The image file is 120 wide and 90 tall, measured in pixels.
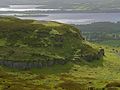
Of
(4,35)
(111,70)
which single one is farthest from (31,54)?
(111,70)

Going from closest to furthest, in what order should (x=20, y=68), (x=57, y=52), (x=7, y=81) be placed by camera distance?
(x=7, y=81)
(x=20, y=68)
(x=57, y=52)

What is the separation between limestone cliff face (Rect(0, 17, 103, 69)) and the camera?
425 feet

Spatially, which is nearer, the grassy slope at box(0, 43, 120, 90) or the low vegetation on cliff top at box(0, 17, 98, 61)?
the grassy slope at box(0, 43, 120, 90)

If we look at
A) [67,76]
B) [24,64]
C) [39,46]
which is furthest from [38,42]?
[67,76]

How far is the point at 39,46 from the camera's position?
13988cm

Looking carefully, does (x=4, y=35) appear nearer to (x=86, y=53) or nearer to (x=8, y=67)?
(x=8, y=67)

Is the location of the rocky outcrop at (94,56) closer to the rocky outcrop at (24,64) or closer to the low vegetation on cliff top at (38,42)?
the low vegetation on cliff top at (38,42)

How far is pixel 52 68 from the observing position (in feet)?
423

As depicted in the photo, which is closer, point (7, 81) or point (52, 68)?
point (7, 81)

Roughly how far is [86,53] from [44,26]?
66.5ft

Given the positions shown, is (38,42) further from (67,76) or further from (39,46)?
(67,76)

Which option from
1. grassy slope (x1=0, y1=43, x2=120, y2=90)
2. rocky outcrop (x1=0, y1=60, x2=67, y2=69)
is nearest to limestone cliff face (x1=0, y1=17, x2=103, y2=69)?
rocky outcrop (x1=0, y1=60, x2=67, y2=69)

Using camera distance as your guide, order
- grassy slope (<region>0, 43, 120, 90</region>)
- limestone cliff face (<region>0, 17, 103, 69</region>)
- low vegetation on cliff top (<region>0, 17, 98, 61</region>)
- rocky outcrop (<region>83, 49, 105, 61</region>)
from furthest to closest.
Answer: rocky outcrop (<region>83, 49, 105, 61</region>)
low vegetation on cliff top (<region>0, 17, 98, 61</region>)
limestone cliff face (<region>0, 17, 103, 69</region>)
grassy slope (<region>0, 43, 120, 90</region>)

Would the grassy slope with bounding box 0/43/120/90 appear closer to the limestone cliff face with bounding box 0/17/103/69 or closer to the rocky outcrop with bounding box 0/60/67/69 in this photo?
the rocky outcrop with bounding box 0/60/67/69
